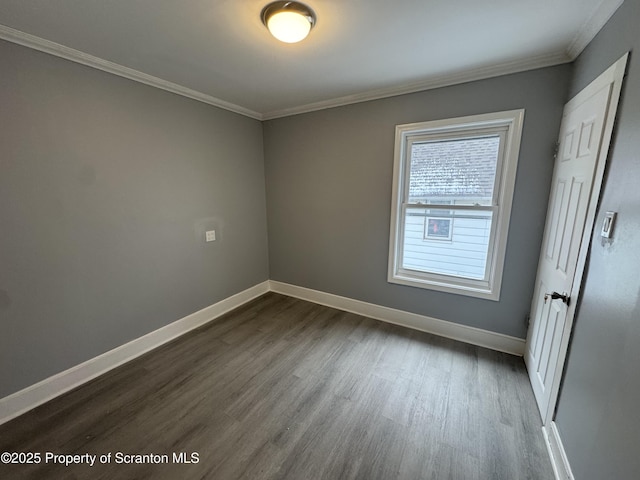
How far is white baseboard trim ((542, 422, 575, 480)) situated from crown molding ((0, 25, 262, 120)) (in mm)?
3799

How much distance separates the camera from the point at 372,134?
2680 millimetres

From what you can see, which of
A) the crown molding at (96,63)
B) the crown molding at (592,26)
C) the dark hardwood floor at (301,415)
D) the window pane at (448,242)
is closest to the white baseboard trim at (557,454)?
the dark hardwood floor at (301,415)

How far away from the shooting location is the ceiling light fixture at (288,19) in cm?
134

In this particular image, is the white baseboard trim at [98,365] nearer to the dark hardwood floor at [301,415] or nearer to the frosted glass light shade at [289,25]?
the dark hardwood floor at [301,415]

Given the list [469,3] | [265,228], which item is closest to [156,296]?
[265,228]

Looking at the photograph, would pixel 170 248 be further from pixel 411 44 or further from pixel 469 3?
pixel 469 3

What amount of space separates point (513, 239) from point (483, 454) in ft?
5.34

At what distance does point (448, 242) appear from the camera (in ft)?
8.41

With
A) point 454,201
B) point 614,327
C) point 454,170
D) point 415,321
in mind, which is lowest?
point 415,321

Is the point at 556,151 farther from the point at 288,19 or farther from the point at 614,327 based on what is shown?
the point at 288,19

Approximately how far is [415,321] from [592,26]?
2.55 metres

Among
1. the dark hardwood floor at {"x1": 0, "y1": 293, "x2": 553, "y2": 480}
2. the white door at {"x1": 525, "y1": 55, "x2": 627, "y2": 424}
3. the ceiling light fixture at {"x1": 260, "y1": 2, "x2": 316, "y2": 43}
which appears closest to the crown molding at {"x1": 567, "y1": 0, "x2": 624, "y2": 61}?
the white door at {"x1": 525, "y1": 55, "x2": 627, "y2": 424}

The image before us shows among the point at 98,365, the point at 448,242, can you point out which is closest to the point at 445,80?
the point at 448,242

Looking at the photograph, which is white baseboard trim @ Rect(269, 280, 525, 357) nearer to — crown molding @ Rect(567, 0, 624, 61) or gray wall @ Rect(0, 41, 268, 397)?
gray wall @ Rect(0, 41, 268, 397)
